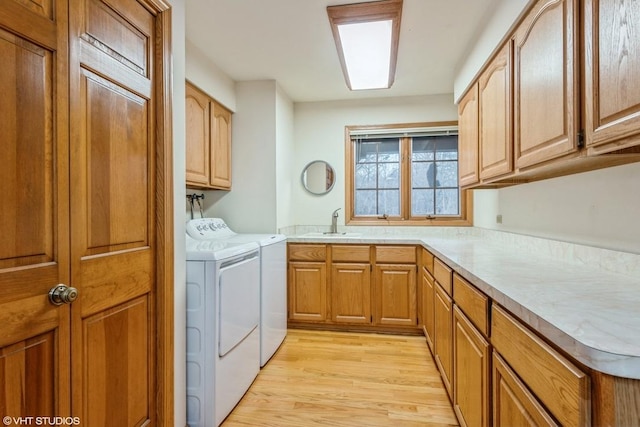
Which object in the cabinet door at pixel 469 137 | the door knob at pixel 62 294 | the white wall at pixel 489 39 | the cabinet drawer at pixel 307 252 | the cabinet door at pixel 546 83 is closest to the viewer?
the door knob at pixel 62 294

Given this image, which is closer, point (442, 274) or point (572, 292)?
point (572, 292)

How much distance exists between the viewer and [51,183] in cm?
99

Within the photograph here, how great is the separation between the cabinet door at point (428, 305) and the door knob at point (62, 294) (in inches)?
84.4

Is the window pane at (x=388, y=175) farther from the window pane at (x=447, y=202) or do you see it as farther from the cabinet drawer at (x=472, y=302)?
the cabinet drawer at (x=472, y=302)

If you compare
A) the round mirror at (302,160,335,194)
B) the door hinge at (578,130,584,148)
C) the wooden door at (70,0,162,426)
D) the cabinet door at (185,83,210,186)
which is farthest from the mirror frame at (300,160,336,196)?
the door hinge at (578,130,584,148)

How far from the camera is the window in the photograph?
11.3 feet

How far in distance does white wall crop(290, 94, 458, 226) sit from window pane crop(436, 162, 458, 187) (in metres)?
0.53

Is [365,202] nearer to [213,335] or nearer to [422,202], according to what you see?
[422,202]

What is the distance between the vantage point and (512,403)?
1022mm

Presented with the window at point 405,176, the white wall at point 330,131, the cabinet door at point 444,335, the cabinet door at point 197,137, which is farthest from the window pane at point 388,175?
the cabinet door at point 197,137

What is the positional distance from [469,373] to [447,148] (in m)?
2.55

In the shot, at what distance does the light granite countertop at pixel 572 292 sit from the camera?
666 millimetres

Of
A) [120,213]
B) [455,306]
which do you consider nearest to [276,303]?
Result: [455,306]

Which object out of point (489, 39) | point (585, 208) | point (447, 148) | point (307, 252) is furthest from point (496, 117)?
point (307, 252)
